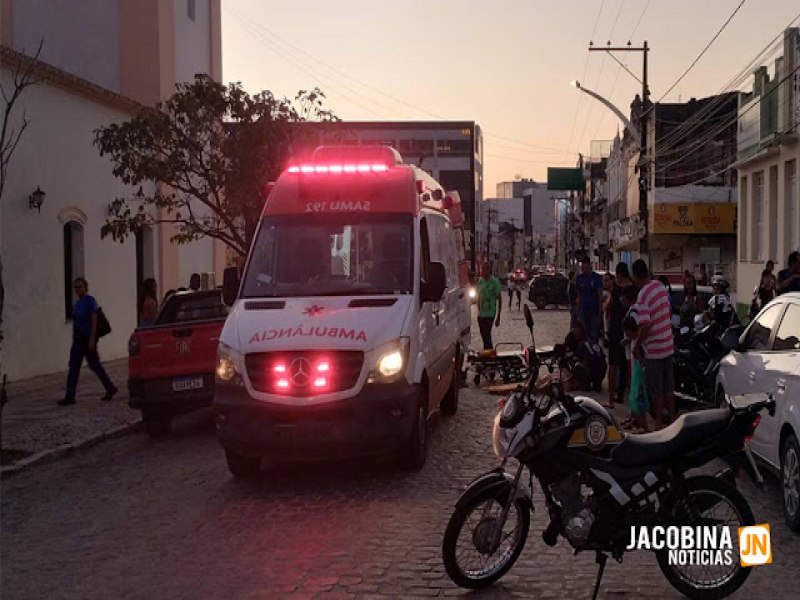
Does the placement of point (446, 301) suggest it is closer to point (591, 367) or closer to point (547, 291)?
point (591, 367)

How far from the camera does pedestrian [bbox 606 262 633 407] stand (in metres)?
12.4

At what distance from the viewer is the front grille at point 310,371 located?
7883 mm

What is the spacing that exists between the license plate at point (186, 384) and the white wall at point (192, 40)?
1789cm

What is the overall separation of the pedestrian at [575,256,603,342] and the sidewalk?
766cm

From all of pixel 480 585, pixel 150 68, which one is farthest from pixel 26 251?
pixel 480 585

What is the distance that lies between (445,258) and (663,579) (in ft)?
21.0

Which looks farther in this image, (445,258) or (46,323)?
(46,323)

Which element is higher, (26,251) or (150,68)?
(150,68)

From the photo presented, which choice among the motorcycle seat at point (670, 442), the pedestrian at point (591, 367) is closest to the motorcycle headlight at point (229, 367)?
the motorcycle seat at point (670, 442)

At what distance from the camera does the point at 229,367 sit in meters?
8.12

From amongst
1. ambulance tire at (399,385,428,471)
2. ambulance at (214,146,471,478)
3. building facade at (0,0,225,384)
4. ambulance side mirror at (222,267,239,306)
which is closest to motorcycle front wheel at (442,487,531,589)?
ambulance at (214,146,471,478)

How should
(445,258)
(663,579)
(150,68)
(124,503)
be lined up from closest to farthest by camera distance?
1. (663,579)
2. (124,503)
3. (445,258)
4. (150,68)

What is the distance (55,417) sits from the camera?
12.5 meters

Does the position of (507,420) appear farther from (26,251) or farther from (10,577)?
(26,251)
